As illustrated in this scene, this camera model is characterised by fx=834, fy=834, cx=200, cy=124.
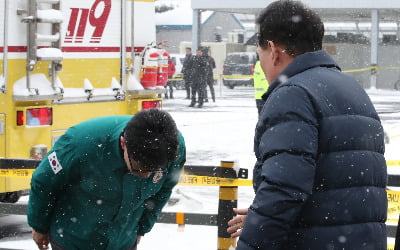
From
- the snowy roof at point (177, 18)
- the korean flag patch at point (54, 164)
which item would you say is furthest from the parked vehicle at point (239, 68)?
the korean flag patch at point (54, 164)

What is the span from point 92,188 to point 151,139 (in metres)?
0.65

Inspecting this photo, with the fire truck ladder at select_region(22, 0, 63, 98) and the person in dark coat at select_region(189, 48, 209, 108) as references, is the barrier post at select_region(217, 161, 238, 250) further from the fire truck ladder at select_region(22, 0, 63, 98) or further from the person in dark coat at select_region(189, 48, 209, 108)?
the person in dark coat at select_region(189, 48, 209, 108)

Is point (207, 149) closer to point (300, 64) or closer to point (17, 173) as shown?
point (17, 173)

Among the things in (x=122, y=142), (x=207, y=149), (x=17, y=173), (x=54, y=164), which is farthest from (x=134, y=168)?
(x=207, y=149)

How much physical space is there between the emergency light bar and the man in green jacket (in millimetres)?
3289

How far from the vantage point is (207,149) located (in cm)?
1468

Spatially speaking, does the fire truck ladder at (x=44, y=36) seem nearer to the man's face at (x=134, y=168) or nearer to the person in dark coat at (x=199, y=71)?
the man's face at (x=134, y=168)

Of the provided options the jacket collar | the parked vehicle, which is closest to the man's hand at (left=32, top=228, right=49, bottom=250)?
the jacket collar

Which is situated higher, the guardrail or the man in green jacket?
the man in green jacket

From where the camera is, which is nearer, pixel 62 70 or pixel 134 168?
pixel 134 168

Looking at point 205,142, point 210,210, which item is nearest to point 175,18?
point 205,142

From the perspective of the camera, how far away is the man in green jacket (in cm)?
354

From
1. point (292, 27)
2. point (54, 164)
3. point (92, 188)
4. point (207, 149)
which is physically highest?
point (292, 27)

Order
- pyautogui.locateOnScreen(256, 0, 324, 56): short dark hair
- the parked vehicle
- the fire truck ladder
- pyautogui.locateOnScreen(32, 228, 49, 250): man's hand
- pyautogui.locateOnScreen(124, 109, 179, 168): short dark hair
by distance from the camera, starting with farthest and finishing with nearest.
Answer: the parked vehicle < the fire truck ladder < pyautogui.locateOnScreen(32, 228, 49, 250): man's hand < pyautogui.locateOnScreen(124, 109, 179, 168): short dark hair < pyautogui.locateOnScreen(256, 0, 324, 56): short dark hair
